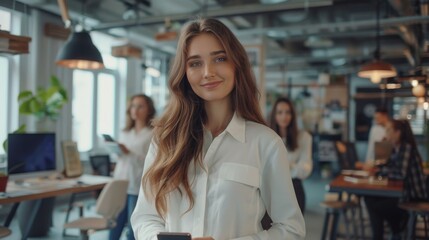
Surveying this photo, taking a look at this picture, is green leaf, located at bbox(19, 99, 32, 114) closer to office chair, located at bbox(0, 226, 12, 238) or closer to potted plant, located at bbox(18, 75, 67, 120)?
potted plant, located at bbox(18, 75, 67, 120)

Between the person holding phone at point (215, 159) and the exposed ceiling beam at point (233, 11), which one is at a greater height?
the exposed ceiling beam at point (233, 11)

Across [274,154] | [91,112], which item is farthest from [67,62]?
[91,112]

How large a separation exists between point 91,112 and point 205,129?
7702 mm

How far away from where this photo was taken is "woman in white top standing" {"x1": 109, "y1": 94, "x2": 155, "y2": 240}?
13.7ft

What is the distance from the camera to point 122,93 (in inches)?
386

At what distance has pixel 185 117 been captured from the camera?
156cm

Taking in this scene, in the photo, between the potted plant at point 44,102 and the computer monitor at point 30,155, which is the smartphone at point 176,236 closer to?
the computer monitor at point 30,155

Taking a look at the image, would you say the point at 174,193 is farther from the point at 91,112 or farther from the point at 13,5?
the point at 91,112

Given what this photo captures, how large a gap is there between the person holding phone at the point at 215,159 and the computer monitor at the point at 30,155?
110 inches

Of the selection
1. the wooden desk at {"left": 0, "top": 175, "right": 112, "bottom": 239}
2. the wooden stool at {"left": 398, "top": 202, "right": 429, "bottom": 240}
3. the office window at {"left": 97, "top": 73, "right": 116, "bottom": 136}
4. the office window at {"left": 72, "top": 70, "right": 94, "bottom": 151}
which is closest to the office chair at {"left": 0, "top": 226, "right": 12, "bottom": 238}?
the wooden desk at {"left": 0, "top": 175, "right": 112, "bottom": 239}

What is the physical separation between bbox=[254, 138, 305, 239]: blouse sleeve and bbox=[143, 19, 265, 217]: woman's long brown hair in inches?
7.6

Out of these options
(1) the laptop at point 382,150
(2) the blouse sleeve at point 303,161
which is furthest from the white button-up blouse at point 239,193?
(1) the laptop at point 382,150

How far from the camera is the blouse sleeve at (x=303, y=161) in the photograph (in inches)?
155

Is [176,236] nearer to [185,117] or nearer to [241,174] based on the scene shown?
[241,174]
